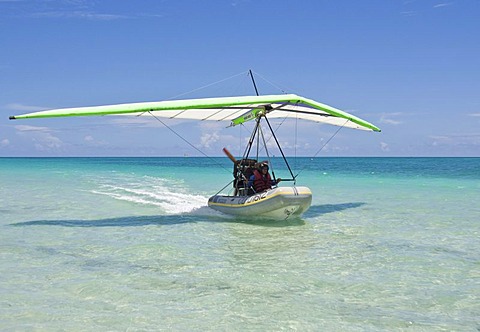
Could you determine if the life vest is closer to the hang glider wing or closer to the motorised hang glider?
the motorised hang glider

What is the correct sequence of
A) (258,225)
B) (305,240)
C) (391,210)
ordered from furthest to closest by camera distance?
(391,210) < (258,225) < (305,240)

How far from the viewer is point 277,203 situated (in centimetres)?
1140

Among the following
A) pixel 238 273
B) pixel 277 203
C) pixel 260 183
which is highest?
pixel 260 183

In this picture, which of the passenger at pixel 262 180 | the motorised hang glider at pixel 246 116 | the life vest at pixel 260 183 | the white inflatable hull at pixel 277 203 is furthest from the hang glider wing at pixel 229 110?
the white inflatable hull at pixel 277 203

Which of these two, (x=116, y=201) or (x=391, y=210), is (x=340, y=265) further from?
(x=116, y=201)

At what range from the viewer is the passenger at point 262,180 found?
12.5 m

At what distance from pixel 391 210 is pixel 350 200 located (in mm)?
3396

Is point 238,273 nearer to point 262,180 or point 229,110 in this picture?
point 262,180

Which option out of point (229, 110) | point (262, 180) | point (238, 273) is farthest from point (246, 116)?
point (238, 273)

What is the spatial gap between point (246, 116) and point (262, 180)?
2.38 m

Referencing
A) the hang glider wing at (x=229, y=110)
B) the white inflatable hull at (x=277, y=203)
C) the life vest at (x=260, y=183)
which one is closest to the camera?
the hang glider wing at (x=229, y=110)

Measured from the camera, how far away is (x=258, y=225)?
→ 11547mm

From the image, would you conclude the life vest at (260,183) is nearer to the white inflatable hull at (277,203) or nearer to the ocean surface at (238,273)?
the white inflatable hull at (277,203)

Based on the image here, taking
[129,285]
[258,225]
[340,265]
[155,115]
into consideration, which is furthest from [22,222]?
[340,265]
